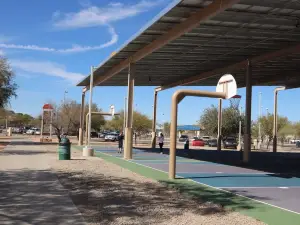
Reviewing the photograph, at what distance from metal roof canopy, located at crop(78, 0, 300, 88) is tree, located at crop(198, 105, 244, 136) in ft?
89.3

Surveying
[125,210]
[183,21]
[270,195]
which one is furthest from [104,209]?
[183,21]

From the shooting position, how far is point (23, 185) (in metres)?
13.5

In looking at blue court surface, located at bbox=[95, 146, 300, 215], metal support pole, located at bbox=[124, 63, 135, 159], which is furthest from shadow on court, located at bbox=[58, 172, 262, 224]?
metal support pole, located at bbox=[124, 63, 135, 159]

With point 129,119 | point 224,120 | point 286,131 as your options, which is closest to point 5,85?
point 129,119

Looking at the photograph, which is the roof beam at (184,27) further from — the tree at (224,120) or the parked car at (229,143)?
the tree at (224,120)

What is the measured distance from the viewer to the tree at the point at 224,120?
216 feet

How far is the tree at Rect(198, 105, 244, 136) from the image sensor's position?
65.8 metres

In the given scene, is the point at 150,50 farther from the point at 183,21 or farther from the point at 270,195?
the point at 270,195

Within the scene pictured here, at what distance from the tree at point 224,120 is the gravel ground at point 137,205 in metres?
50.9

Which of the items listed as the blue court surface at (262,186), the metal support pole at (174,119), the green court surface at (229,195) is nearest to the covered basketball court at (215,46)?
the blue court surface at (262,186)

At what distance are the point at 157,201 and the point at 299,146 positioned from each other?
Answer: 7424cm

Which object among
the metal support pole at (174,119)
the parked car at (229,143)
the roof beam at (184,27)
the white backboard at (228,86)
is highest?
the roof beam at (184,27)

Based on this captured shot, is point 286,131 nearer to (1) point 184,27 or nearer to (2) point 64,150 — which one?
(2) point 64,150

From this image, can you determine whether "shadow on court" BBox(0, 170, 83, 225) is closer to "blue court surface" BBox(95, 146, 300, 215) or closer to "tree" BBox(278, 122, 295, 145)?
"blue court surface" BBox(95, 146, 300, 215)
